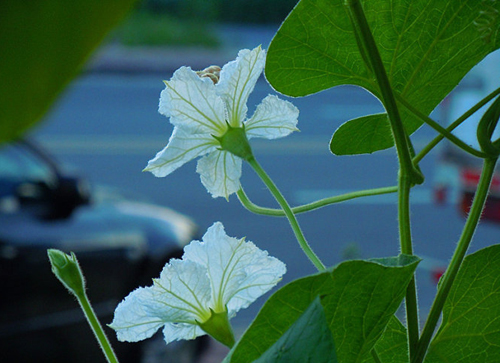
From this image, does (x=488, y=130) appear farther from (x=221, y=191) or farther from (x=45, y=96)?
(x=45, y=96)

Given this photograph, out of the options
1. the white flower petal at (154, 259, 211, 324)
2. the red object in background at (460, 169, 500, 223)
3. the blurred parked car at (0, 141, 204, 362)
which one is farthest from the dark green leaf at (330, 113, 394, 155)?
the red object in background at (460, 169, 500, 223)

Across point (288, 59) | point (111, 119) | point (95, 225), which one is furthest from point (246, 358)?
point (111, 119)

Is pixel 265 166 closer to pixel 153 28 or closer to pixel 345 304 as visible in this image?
pixel 153 28

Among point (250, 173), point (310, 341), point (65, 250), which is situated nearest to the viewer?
point (310, 341)

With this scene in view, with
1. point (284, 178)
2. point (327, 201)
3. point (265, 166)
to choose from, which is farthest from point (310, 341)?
point (265, 166)

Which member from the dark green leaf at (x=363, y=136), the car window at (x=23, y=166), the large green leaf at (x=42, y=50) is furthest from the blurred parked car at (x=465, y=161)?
the large green leaf at (x=42, y=50)

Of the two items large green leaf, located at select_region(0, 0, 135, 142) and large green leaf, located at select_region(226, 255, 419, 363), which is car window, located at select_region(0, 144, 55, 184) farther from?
large green leaf, located at select_region(0, 0, 135, 142)

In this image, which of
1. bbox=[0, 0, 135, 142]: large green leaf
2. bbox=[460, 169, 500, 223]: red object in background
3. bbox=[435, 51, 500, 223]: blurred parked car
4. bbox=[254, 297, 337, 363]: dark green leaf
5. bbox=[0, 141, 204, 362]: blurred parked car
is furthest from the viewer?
bbox=[460, 169, 500, 223]: red object in background
